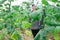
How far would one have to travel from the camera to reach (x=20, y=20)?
336cm

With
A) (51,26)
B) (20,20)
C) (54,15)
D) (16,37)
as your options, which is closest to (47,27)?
(51,26)

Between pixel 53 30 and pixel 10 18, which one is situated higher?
pixel 53 30

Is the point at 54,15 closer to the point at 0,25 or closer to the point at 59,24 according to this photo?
the point at 59,24

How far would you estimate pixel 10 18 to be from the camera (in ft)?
12.7

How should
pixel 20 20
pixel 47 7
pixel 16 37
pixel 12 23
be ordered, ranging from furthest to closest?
pixel 12 23 < pixel 20 20 < pixel 16 37 < pixel 47 7

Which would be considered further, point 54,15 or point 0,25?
point 0,25

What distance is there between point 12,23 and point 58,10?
61.7 inches

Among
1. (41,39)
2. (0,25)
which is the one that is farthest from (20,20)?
(41,39)

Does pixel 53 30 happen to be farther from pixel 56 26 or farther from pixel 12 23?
pixel 12 23

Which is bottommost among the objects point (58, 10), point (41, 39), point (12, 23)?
point (12, 23)

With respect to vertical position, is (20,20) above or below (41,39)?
below

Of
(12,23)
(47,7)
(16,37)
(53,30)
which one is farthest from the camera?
(12,23)

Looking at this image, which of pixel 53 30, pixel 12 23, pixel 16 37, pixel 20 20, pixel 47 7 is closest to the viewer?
pixel 53 30

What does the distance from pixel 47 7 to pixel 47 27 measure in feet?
0.96
